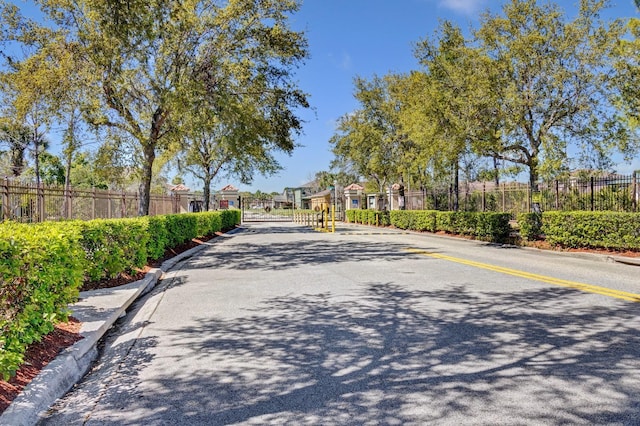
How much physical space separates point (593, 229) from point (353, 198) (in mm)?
35975

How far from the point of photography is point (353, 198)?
164 ft

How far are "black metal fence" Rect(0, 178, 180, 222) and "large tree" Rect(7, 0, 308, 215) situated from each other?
1123mm

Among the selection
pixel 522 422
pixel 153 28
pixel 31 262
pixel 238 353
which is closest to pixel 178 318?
pixel 238 353

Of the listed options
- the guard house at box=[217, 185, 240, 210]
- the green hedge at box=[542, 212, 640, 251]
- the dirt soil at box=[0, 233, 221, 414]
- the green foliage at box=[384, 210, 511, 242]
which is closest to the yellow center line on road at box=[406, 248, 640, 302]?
the green hedge at box=[542, 212, 640, 251]

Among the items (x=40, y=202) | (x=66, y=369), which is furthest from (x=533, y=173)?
(x=66, y=369)

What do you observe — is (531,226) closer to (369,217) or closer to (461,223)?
(461,223)

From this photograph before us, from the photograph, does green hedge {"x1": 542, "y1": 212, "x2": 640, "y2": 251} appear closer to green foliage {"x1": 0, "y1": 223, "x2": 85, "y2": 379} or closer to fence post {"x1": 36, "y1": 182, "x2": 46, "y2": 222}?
green foliage {"x1": 0, "y1": 223, "x2": 85, "y2": 379}

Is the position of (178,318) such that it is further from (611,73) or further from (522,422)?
(611,73)

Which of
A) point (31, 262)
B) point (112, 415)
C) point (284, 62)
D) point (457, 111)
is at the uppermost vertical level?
point (284, 62)

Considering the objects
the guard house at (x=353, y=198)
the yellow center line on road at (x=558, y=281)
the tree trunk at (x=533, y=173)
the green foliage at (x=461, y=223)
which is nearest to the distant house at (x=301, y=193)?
the guard house at (x=353, y=198)

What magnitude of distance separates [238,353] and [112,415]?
1.60 metres

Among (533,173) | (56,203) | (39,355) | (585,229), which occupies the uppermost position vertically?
(533,173)

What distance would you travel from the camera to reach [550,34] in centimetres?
1736

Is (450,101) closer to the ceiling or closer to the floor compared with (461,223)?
closer to the ceiling
